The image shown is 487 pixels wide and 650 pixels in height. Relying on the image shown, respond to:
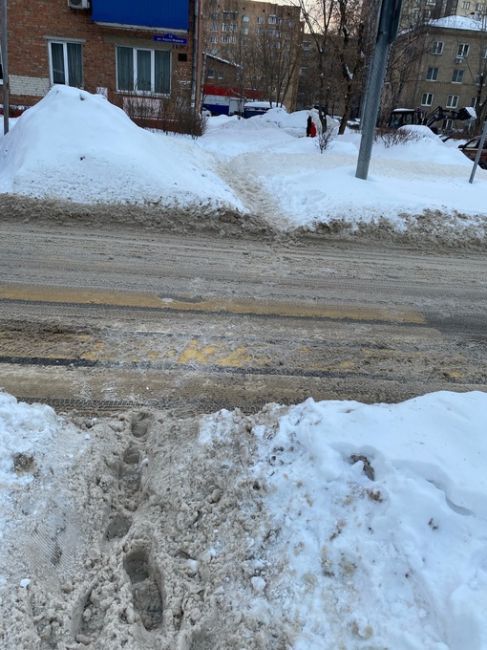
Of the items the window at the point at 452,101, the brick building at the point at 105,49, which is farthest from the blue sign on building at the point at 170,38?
the window at the point at 452,101

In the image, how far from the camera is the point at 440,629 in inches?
83.6

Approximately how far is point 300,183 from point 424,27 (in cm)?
2867

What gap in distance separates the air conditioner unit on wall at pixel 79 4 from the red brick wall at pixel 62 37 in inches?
9.0

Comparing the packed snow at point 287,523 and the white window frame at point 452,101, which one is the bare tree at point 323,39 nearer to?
the packed snow at point 287,523

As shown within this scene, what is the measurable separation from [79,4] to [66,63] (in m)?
2.26

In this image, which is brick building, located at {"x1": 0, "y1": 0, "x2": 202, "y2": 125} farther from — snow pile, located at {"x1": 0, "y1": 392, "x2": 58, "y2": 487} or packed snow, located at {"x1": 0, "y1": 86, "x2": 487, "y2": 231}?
snow pile, located at {"x1": 0, "y1": 392, "x2": 58, "y2": 487}

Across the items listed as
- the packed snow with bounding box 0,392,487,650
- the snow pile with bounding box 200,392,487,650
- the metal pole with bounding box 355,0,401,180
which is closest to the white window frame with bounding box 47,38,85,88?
the metal pole with bounding box 355,0,401,180

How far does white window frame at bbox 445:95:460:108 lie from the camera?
60406 millimetres

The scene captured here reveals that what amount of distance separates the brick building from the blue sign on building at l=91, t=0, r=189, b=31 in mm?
32

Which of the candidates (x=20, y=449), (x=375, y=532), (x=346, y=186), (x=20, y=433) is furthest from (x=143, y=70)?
(x=375, y=532)

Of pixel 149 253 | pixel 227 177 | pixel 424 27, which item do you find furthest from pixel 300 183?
pixel 424 27

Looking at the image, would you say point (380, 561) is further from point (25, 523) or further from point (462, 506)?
point (25, 523)

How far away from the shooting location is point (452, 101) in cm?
6062

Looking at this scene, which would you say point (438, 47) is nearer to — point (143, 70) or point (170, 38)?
point (170, 38)
